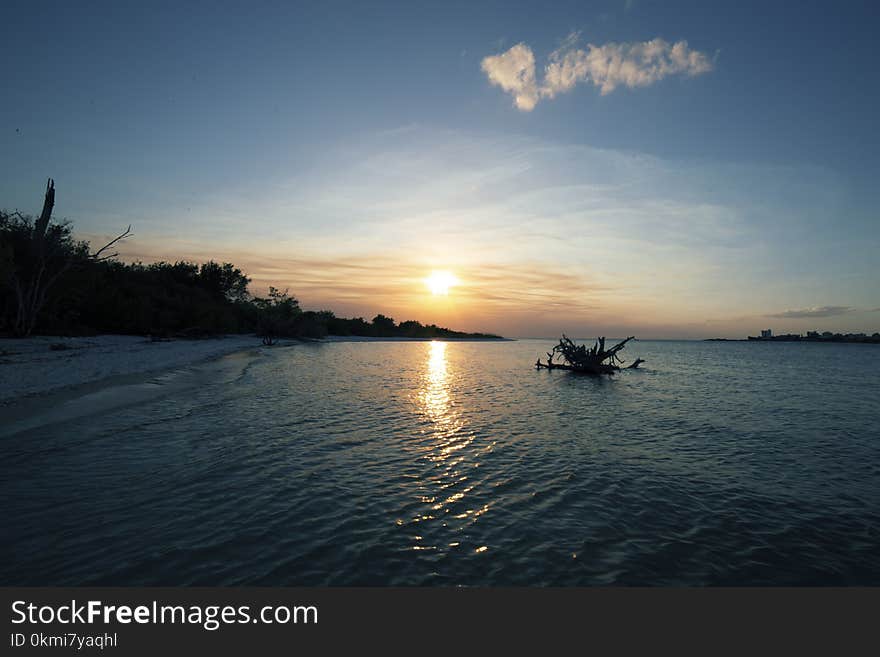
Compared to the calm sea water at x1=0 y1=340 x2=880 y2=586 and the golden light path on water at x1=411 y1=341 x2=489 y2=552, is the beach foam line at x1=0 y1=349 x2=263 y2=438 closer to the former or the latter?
the calm sea water at x1=0 y1=340 x2=880 y2=586

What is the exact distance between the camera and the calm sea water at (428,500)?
577 cm

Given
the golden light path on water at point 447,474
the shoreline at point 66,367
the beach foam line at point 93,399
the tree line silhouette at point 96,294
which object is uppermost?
the tree line silhouette at point 96,294

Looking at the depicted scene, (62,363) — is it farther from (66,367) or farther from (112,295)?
(112,295)

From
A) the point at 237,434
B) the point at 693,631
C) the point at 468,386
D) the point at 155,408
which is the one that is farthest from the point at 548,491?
the point at 468,386

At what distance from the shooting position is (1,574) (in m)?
5.12

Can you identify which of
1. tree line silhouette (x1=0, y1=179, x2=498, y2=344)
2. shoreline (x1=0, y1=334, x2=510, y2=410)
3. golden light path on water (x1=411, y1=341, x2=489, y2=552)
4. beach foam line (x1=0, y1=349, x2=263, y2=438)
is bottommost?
golden light path on water (x1=411, y1=341, x2=489, y2=552)

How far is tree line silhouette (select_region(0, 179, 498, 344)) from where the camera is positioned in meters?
39.7

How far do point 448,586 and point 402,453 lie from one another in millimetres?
6647

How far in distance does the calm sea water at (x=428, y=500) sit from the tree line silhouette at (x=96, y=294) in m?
36.7

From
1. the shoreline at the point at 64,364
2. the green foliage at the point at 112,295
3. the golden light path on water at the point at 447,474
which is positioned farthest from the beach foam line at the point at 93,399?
the green foliage at the point at 112,295

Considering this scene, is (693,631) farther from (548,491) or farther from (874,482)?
(874,482)

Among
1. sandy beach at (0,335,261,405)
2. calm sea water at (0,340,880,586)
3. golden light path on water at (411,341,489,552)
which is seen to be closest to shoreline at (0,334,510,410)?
sandy beach at (0,335,261,405)

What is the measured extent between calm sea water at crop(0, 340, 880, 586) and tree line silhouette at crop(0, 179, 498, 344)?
36678mm

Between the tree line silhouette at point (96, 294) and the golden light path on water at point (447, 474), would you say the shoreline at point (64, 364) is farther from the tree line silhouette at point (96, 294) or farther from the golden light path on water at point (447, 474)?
the golden light path on water at point (447, 474)
